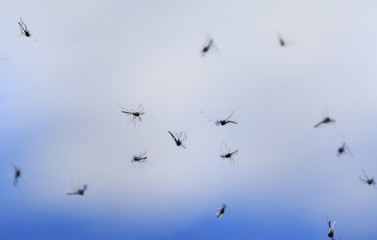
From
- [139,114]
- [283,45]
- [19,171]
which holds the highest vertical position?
[283,45]

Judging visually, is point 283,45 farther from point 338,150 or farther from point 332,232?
point 332,232

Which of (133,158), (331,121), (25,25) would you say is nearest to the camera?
(25,25)

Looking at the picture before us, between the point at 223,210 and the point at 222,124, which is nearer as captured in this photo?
the point at 222,124

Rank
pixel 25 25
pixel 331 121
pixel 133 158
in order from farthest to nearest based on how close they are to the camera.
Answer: pixel 133 158 < pixel 331 121 < pixel 25 25

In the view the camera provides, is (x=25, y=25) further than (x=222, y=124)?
No

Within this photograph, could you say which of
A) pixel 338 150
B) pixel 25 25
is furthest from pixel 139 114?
pixel 338 150

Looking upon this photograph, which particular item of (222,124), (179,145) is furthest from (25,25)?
(222,124)

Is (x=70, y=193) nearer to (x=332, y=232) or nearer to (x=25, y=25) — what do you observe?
(x=25, y=25)

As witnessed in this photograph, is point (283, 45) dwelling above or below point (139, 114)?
above

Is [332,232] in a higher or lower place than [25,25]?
lower
